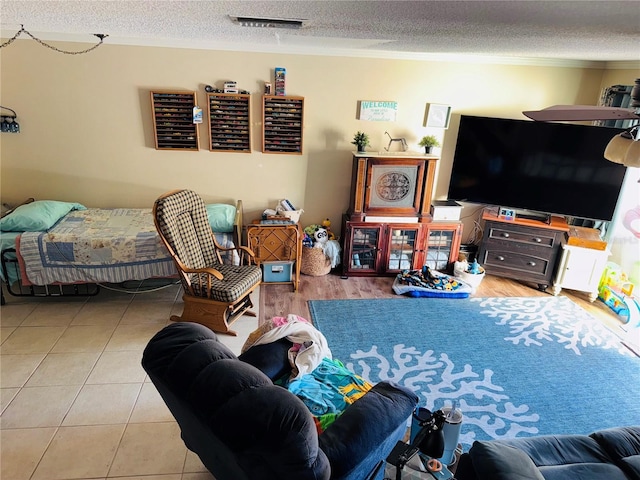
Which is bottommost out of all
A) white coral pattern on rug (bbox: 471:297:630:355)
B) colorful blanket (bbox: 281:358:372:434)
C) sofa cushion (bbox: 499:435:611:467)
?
white coral pattern on rug (bbox: 471:297:630:355)

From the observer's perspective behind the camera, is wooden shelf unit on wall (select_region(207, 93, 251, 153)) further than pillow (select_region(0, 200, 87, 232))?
Yes

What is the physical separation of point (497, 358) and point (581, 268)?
1.63 meters

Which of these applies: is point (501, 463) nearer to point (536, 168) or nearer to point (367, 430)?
point (367, 430)

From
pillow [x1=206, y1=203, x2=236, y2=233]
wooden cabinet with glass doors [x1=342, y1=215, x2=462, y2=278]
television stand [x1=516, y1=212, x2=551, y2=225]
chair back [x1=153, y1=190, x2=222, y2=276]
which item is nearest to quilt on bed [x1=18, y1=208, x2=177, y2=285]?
chair back [x1=153, y1=190, x2=222, y2=276]

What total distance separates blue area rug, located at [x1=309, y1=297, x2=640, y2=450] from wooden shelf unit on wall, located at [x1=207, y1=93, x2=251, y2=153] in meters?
1.85

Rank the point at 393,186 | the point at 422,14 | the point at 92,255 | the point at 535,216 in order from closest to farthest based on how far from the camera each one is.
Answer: the point at 422,14, the point at 92,255, the point at 393,186, the point at 535,216

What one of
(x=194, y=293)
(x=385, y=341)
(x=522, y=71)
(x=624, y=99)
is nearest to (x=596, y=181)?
(x=624, y=99)

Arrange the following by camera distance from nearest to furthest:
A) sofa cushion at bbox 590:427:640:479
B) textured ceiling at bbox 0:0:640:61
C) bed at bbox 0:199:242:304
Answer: textured ceiling at bbox 0:0:640:61 → sofa cushion at bbox 590:427:640:479 → bed at bbox 0:199:242:304

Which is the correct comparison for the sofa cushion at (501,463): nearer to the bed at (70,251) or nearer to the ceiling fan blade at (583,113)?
the ceiling fan blade at (583,113)

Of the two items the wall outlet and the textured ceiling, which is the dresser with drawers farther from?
the textured ceiling

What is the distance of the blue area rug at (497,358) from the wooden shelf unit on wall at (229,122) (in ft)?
6.07

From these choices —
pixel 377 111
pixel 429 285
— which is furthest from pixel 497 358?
pixel 377 111

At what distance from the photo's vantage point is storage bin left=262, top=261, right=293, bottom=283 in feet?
13.1

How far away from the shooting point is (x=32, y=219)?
337 centimetres
